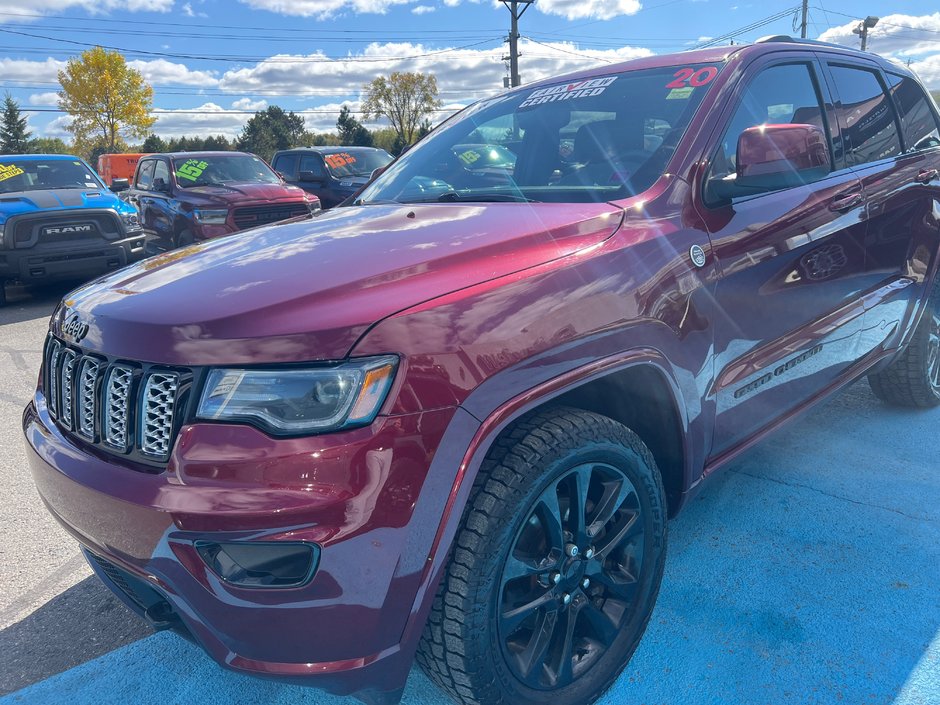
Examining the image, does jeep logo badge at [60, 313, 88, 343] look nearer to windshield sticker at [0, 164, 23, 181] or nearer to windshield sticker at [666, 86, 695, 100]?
windshield sticker at [666, 86, 695, 100]

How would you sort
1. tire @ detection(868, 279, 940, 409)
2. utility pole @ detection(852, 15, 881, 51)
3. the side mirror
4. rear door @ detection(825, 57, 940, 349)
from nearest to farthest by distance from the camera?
the side mirror < rear door @ detection(825, 57, 940, 349) < tire @ detection(868, 279, 940, 409) < utility pole @ detection(852, 15, 881, 51)

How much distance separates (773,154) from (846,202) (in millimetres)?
832

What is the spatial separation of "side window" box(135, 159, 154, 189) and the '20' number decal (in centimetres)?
1032

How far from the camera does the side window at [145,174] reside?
11.3 m

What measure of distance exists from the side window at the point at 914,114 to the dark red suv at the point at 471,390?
111cm

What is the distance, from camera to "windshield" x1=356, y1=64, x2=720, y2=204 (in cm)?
244

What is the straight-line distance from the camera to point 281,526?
147 cm

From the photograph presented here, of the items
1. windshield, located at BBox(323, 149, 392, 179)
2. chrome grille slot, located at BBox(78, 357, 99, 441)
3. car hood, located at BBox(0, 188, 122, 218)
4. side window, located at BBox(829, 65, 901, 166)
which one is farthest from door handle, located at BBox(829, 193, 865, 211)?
windshield, located at BBox(323, 149, 392, 179)

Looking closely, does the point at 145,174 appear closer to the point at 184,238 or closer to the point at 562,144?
the point at 184,238

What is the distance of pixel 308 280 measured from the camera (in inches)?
69.5

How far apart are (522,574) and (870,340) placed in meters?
2.26

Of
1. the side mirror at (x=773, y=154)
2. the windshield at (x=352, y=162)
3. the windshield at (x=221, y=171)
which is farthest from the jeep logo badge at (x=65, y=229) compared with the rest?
the side mirror at (x=773, y=154)

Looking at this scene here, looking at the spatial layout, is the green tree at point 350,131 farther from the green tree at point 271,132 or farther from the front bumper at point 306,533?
the front bumper at point 306,533

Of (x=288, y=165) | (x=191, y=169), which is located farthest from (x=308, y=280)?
(x=288, y=165)
